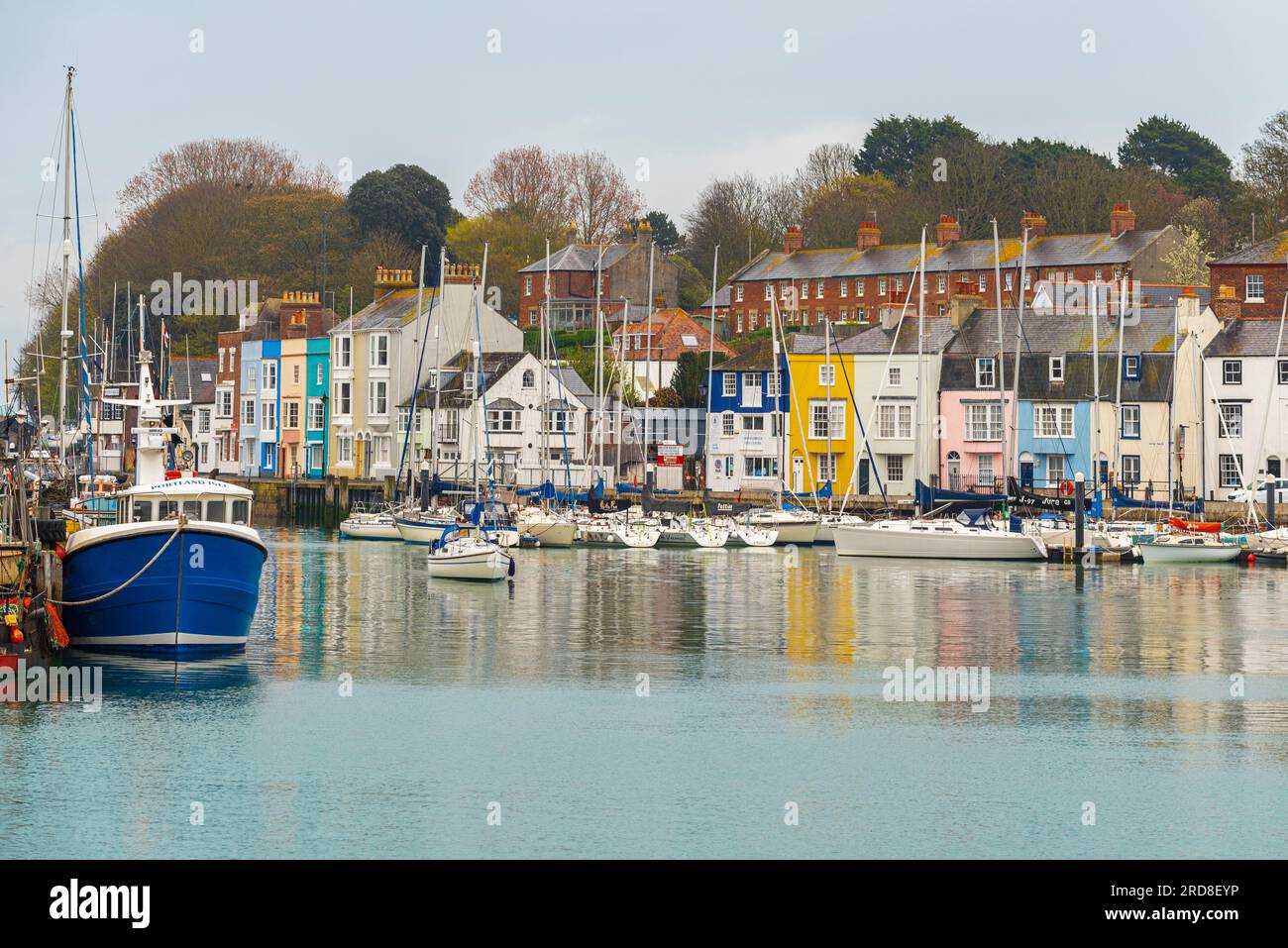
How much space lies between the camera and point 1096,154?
401 ft

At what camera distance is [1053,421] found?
7619cm

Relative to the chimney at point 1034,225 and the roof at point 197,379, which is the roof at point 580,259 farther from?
the chimney at point 1034,225

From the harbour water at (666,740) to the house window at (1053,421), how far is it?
96.9ft

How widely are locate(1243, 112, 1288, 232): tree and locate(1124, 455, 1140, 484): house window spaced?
24.4 meters

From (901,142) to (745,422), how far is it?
49.6 metres

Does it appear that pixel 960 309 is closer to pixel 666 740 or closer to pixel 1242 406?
pixel 1242 406

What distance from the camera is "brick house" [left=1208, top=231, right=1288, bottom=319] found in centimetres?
7856

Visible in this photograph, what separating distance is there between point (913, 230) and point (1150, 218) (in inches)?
540

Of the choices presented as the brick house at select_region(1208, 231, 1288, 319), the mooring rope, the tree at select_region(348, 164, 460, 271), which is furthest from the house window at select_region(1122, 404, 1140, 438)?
the tree at select_region(348, 164, 460, 271)

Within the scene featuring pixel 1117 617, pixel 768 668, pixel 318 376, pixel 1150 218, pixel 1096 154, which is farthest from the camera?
pixel 1096 154

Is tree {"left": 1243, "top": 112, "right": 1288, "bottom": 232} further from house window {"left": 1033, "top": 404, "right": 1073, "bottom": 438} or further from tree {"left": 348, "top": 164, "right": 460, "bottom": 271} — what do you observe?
tree {"left": 348, "top": 164, "right": 460, "bottom": 271}

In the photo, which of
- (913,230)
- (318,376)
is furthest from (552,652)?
(913,230)

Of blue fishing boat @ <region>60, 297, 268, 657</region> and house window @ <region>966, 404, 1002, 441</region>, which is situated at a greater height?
house window @ <region>966, 404, 1002, 441</region>
